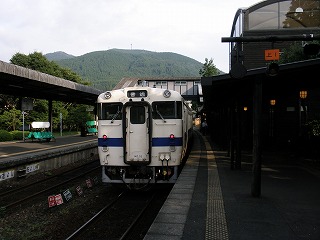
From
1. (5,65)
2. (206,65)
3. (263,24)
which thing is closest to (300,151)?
(263,24)

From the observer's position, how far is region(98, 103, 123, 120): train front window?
989 centimetres

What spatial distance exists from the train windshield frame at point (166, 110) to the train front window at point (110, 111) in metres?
1.04

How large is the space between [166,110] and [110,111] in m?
1.68

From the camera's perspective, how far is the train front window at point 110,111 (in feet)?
32.4

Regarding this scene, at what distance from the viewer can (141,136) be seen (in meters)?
9.73

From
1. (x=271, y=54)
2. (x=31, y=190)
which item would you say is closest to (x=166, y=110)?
(x=271, y=54)

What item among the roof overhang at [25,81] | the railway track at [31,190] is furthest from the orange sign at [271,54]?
the roof overhang at [25,81]

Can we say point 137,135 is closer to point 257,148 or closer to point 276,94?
point 257,148

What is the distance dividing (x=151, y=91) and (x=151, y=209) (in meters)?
3.40

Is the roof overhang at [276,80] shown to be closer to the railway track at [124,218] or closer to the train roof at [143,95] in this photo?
the train roof at [143,95]

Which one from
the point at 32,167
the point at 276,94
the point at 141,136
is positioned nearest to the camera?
the point at 141,136

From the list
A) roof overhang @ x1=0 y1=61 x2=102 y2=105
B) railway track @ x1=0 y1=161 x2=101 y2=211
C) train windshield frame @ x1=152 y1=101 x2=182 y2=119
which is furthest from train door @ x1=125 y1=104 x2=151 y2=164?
roof overhang @ x1=0 y1=61 x2=102 y2=105

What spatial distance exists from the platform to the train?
91 cm

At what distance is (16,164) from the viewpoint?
1362 cm
